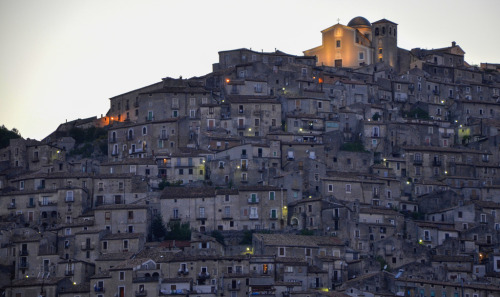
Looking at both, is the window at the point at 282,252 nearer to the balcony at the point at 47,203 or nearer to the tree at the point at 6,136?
the balcony at the point at 47,203

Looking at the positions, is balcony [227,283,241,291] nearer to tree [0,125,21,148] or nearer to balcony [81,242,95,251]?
balcony [81,242,95,251]

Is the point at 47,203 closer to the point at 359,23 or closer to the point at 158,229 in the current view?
the point at 158,229

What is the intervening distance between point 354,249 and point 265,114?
1947cm

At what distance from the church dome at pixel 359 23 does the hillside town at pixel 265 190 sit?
45.7 feet

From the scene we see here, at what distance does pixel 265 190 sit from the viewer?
254 ft

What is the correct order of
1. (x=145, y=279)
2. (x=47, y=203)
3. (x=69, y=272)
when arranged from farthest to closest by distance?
(x=47, y=203) → (x=69, y=272) → (x=145, y=279)

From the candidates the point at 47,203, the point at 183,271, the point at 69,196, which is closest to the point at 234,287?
the point at 183,271

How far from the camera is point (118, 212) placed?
75.1 m

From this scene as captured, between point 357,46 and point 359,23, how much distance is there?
19.4 feet

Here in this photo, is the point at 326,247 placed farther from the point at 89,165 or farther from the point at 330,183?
the point at 89,165

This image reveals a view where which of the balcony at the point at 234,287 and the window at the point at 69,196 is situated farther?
the window at the point at 69,196

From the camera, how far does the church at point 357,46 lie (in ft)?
374

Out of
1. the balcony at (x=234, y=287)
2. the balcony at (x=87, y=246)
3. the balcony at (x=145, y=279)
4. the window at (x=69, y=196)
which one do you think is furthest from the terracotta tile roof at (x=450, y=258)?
the window at (x=69, y=196)

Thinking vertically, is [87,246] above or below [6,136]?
below
